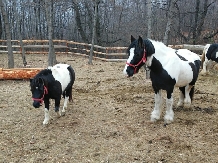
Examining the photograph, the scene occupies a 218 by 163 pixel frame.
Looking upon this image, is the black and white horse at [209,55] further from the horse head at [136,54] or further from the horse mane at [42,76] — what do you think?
the horse mane at [42,76]

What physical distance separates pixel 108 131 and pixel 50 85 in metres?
1.45

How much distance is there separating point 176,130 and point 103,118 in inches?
62.4

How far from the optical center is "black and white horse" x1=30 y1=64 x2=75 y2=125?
491 centimetres

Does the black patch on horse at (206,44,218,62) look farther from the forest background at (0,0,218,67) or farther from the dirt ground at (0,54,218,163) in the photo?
the forest background at (0,0,218,67)

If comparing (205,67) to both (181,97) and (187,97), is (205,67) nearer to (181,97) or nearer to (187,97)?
(181,97)

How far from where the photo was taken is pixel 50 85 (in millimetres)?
5266

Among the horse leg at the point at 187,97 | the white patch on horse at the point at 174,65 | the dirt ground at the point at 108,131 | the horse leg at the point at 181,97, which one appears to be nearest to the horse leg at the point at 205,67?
the dirt ground at the point at 108,131

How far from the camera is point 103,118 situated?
584 cm

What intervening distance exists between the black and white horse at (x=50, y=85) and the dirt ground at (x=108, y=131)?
493 millimetres

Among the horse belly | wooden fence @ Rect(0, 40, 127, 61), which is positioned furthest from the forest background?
the horse belly

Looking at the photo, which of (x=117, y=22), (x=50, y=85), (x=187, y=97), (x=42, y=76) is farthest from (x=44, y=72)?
(x=117, y=22)

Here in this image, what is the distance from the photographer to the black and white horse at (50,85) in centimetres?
491

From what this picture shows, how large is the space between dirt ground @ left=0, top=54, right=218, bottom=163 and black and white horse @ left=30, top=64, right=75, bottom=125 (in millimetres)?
493

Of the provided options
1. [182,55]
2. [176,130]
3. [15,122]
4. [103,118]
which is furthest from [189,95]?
[15,122]
